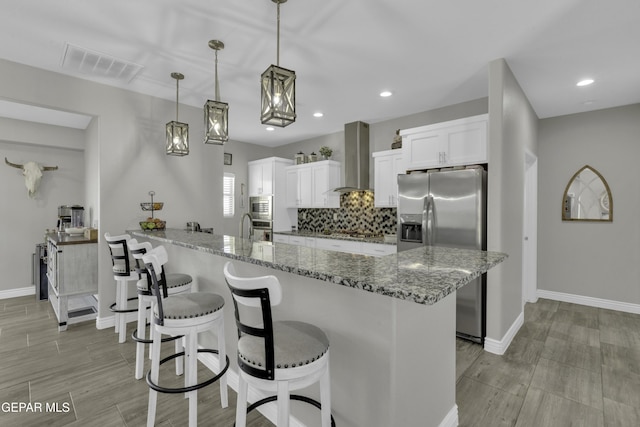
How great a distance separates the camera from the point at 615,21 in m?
2.25

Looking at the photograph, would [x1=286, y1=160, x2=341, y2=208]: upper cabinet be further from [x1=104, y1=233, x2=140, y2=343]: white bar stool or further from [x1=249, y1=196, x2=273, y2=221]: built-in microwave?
[x1=104, y1=233, x2=140, y2=343]: white bar stool

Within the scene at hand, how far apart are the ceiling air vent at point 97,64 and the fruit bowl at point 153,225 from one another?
62.7 inches

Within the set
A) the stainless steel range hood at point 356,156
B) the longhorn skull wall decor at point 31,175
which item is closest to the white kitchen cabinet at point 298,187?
the stainless steel range hood at point 356,156

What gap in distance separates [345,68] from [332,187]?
8.14 feet

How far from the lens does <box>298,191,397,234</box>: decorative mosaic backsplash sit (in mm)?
4898

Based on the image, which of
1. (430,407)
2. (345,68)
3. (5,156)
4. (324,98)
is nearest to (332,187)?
(324,98)

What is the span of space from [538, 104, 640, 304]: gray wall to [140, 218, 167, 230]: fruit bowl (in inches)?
212

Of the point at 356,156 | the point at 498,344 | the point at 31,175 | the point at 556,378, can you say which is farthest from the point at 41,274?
the point at 556,378

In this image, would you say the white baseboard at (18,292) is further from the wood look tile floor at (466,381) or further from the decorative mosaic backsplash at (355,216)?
the decorative mosaic backsplash at (355,216)

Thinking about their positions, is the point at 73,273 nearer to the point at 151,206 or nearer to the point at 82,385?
the point at 151,206

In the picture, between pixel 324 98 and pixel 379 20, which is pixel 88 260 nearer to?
pixel 324 98

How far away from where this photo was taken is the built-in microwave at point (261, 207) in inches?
229

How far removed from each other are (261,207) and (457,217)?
382 centimetres

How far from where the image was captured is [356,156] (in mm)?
4902
